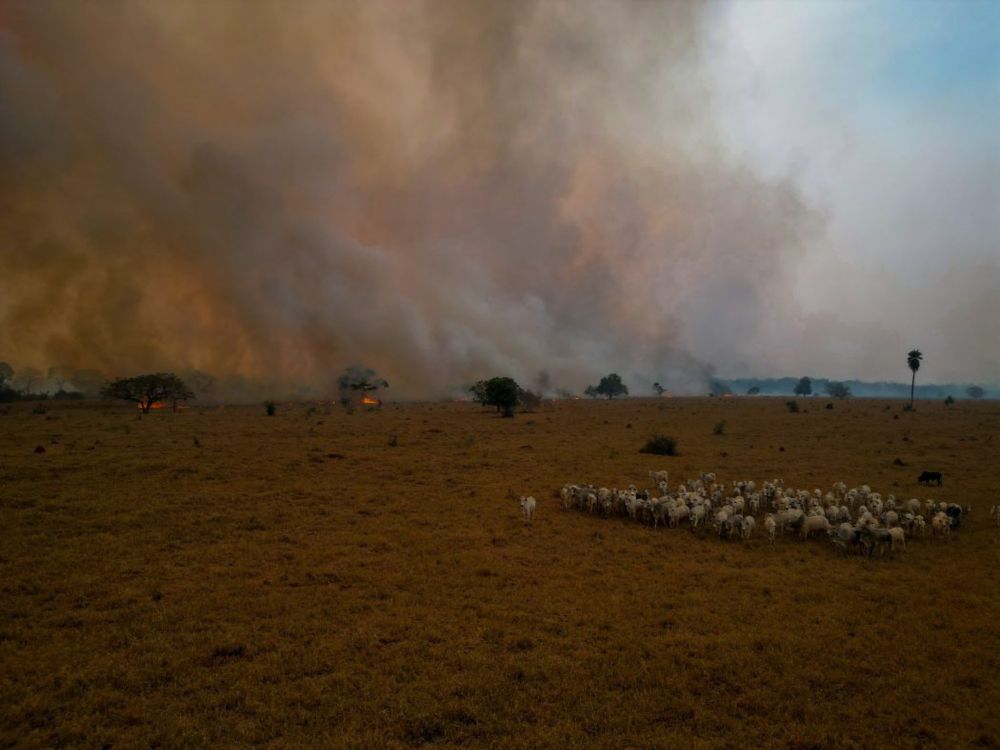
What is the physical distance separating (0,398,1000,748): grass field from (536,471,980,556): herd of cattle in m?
0.84

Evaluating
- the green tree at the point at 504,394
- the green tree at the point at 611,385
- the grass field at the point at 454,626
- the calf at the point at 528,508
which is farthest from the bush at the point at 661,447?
the green tree at the point at 611,385

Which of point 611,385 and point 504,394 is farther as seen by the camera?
point 611,385

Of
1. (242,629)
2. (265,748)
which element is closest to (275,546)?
(242,629)

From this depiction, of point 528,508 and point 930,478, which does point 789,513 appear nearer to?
point 528,508

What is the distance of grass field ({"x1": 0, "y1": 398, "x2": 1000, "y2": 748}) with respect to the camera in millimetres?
8508

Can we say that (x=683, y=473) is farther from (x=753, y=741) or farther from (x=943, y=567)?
(x=753, y=741)

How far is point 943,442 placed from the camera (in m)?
43.3

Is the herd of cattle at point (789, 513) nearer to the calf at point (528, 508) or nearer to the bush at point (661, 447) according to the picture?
the calf at point (528, 508)

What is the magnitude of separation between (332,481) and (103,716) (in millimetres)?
18859

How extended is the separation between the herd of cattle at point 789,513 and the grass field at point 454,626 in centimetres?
84

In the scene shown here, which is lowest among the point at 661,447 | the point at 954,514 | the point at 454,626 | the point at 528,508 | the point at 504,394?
the point at 454,626

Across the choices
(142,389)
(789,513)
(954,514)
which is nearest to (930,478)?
(954,514)

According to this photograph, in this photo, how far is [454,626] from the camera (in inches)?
462

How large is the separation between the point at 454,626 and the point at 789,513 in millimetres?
13948
